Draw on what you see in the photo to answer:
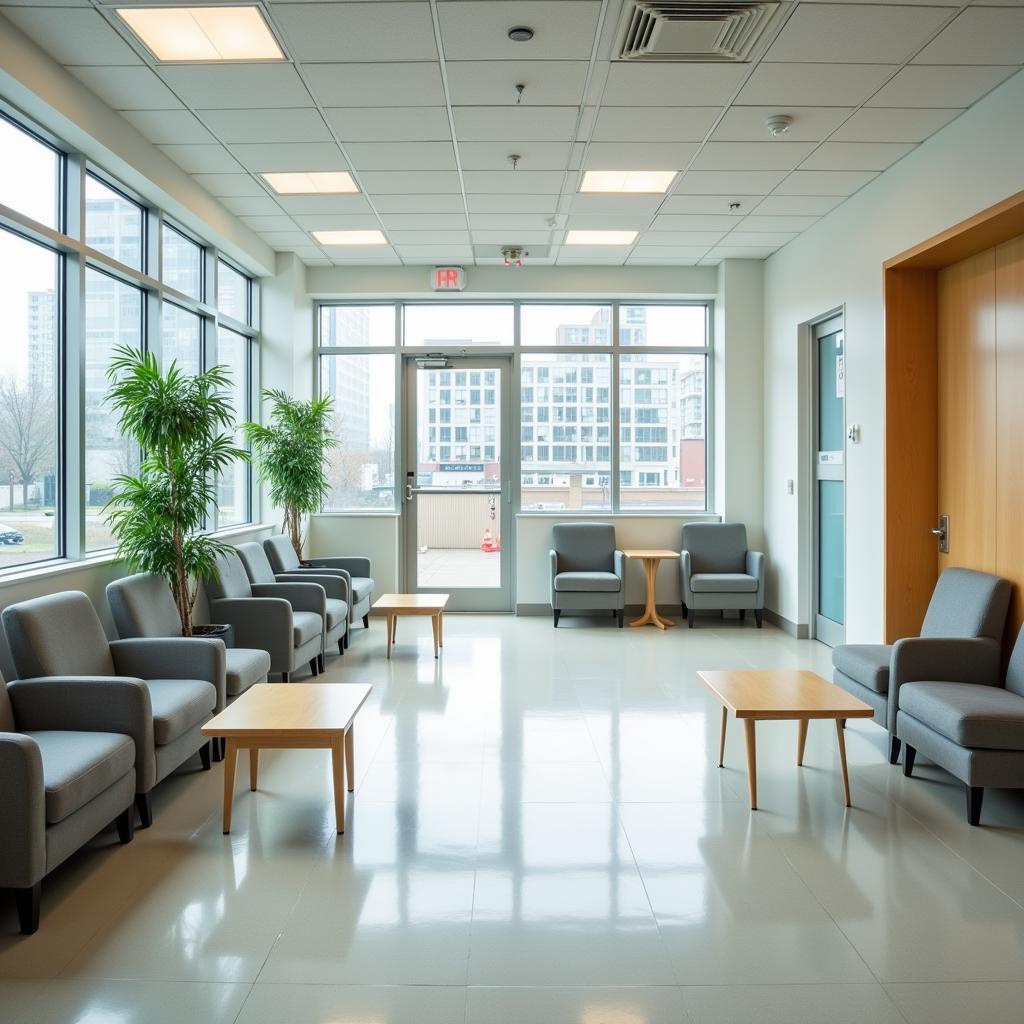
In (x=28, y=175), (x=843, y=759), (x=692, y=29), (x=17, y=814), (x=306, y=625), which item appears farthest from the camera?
(x=306, y=625)

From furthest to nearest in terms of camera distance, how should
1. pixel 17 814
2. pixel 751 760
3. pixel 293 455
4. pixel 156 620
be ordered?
pixel 293 455 < pixel 156 620 < pixel 751 760 < pixel 17 814

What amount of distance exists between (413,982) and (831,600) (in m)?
5.65

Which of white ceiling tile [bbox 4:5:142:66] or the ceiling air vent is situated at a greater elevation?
white ceiling tile [bbox 4:5:142:66]

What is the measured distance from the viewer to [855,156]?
555cm

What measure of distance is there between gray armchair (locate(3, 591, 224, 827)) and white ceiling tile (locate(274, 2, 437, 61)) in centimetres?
278

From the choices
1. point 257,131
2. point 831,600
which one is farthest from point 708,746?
point 257,131

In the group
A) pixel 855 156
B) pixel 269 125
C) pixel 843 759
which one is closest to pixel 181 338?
pixel 269 125

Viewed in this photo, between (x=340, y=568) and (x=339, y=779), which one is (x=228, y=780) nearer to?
(x=339, y=779)

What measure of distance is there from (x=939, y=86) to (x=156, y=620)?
198 inches

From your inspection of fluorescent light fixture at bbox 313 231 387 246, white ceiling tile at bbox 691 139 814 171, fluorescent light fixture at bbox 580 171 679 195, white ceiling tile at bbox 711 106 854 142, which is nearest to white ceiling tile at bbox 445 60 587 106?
white ceiling tile at bbox 711 106 854 142

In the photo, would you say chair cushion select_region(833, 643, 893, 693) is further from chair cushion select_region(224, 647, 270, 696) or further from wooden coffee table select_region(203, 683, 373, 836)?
chair cushion select_region(224, 647, 270, 696)

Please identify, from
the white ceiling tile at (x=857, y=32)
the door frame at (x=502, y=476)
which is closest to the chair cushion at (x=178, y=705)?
the white ceiling tile at (x=857, y=32)

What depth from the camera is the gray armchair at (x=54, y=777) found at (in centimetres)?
263

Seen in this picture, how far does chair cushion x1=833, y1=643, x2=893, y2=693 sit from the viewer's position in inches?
172
